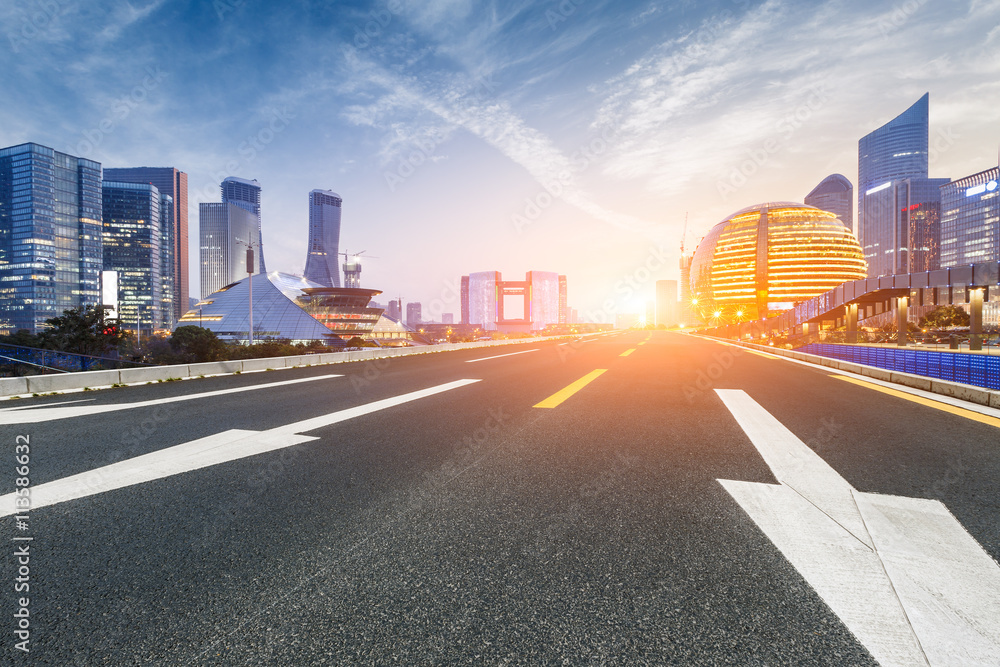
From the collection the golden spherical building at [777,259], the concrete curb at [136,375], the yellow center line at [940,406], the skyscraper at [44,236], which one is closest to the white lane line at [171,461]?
the concrete curb at [136,375]

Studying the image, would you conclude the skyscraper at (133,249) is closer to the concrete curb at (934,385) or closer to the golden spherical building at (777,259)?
the concrete curb at (934,385)

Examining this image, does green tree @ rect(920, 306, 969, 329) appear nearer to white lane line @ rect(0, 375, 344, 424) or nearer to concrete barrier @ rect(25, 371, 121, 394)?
white lane line @ rect(0, 375, 344, 424)

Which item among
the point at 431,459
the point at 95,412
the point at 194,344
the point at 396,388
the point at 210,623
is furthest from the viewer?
the point at 194,344

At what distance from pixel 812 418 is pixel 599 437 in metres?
3.67

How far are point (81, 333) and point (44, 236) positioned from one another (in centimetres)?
16807

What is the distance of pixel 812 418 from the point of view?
5.94 metres

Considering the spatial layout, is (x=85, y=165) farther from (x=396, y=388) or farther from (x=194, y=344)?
(x=396, y=388)

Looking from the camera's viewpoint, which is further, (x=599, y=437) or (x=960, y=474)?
(x=599, y=437)

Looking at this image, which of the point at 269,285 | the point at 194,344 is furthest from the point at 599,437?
the point at 269,285

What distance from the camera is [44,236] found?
13438 centimetres

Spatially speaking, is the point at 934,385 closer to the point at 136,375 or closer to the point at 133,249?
the point at 136,375

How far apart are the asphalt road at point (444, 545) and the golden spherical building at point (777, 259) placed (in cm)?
13759

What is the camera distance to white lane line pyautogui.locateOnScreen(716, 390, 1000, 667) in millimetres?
1562

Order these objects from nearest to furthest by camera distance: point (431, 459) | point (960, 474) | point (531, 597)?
point (531, 597) → point (960, 474) → point (431, 459)
